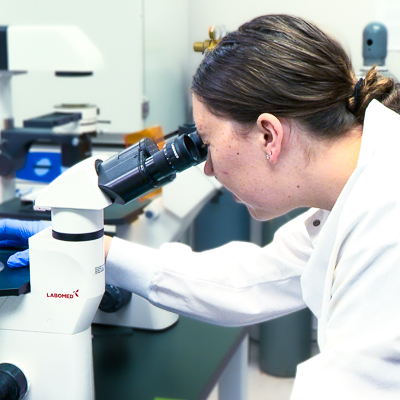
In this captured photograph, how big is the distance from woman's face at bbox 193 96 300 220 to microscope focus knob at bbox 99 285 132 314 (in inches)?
15.5

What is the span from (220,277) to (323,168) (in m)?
0.37

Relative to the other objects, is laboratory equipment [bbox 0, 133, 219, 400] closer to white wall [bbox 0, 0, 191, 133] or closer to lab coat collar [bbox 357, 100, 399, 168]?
lab coat collar [bbox 357, 100, 399, 168]

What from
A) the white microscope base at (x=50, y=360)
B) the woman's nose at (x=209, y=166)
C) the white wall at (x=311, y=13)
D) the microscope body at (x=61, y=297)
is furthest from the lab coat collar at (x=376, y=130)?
the white wall at (x=311, y=13)

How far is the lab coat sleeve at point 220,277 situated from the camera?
117cm

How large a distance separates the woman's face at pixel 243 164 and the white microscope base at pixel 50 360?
0.34 m

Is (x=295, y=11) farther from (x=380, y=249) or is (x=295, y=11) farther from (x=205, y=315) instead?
(x=380, y=249)

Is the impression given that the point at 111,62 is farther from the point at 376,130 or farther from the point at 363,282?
the point at 363,282

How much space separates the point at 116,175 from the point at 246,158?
8.6 inches

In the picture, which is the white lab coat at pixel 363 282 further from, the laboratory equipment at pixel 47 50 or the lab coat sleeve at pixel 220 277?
the laboratory equipment at pixel 47 50

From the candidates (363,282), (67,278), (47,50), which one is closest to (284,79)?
(363,282)

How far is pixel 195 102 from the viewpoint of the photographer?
98 centimetres

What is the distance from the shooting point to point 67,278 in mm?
877

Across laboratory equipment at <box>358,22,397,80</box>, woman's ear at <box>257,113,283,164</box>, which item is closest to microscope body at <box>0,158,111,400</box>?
woman's ear at <box>257,113,283,164</box>

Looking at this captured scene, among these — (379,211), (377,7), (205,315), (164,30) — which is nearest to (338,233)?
(379,211)
